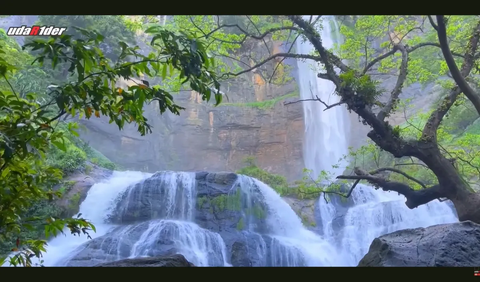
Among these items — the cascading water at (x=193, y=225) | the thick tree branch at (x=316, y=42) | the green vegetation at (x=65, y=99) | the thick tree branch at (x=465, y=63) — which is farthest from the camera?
the cascading water at (x=193, y=225)

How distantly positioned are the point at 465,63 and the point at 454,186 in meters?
1.55

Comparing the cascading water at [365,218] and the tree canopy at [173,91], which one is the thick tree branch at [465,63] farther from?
the cascading water at [365,218]

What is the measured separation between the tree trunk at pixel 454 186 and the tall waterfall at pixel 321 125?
34.1ft

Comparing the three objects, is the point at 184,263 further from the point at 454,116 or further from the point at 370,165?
the point at 454,116

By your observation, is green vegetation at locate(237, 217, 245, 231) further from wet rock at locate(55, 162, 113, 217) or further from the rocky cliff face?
the rocky cliff face

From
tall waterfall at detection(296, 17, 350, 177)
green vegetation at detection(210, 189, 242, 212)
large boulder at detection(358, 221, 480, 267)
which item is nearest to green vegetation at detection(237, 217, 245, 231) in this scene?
green vegetation at detection(210, 189, 242, 212)

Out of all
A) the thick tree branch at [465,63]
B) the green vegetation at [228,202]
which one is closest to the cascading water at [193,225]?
the green vegetation at [228,202]

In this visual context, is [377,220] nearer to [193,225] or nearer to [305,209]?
[305,209]

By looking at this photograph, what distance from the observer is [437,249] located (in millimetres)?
3867

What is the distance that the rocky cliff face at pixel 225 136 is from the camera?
14867 mm

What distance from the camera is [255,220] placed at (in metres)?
9.02

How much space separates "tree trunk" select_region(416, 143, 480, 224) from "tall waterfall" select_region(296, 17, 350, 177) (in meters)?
10.4

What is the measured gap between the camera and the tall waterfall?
15133 mm
